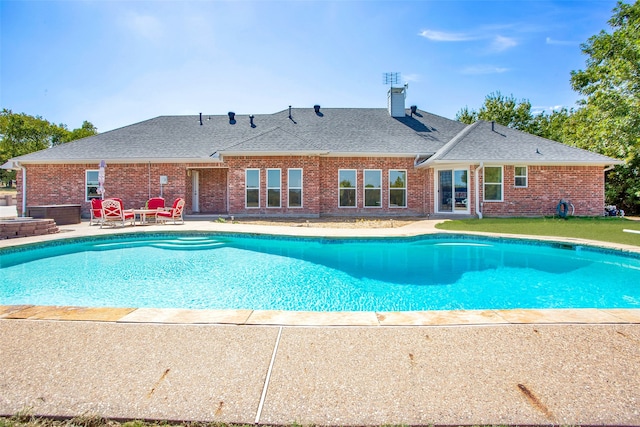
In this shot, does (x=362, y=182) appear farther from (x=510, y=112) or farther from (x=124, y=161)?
(x=510, y=112)

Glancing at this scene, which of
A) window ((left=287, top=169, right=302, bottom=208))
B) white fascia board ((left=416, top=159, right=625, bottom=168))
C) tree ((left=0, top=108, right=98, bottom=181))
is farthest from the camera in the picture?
tree ((left=0, top=108, right=98, bottom=181))

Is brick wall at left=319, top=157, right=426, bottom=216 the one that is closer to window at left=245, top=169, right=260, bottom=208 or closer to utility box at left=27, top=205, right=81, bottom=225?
window at left=245, top=169, right=260, bottom=208

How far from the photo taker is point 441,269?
7.47 meters

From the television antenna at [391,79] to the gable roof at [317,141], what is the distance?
177 centimetres

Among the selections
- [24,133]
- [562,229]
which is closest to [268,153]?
[562,229]

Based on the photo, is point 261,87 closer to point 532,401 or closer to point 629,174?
point 532,401

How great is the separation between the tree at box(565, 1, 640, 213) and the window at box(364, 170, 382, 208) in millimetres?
11035

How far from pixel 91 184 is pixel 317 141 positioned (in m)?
11.7

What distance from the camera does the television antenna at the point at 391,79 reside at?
20.9m

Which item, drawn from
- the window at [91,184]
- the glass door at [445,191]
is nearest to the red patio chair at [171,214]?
the window at [91,184]

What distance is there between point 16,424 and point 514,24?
1674 centimetres

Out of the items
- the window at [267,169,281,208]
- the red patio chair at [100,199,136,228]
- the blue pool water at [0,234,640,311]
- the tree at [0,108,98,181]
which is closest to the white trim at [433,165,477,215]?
the blue pool water at [0,234,640,311]

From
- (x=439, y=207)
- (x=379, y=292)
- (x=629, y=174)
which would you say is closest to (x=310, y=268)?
(x=379, y=292)

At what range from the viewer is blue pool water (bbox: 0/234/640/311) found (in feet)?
17.4
